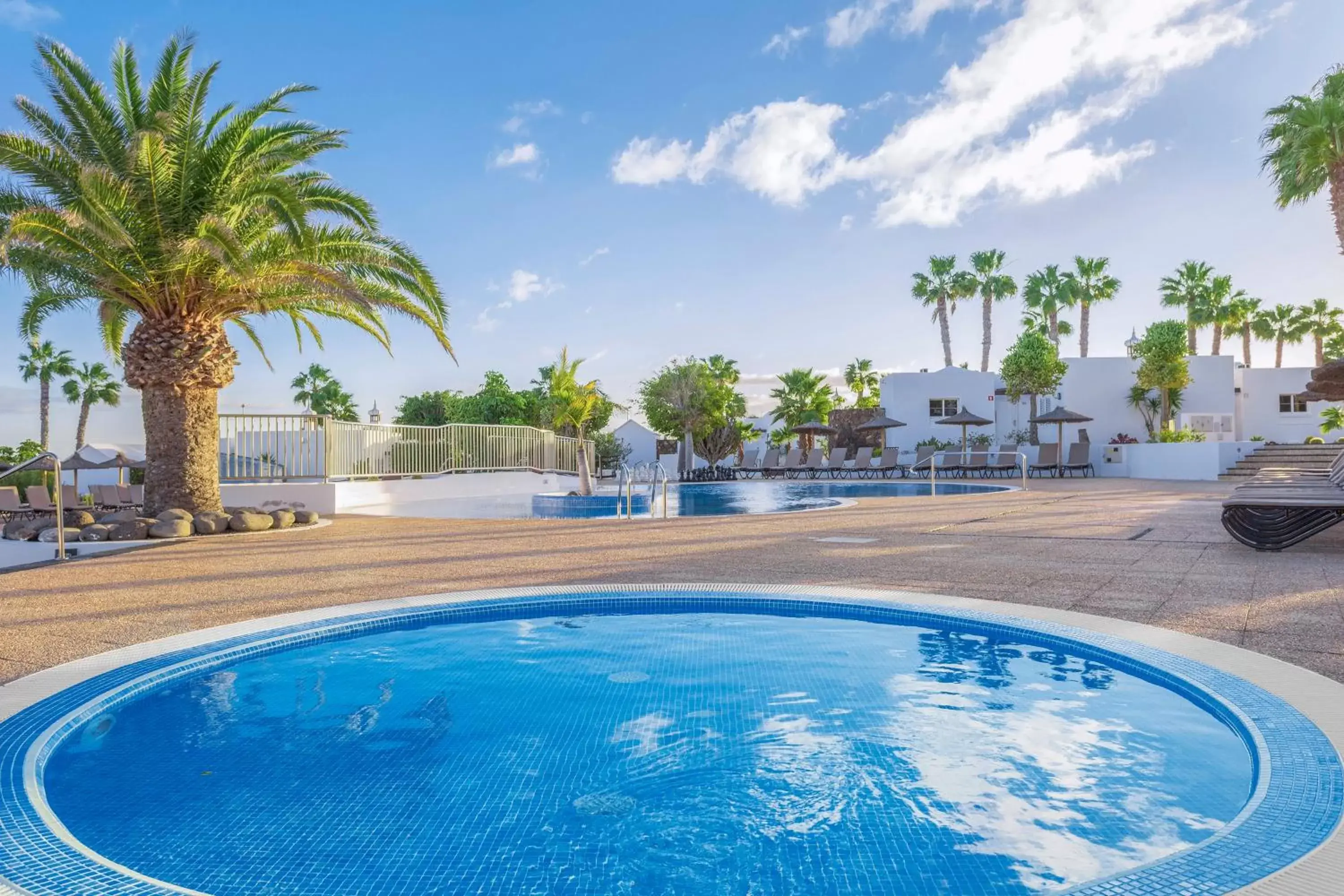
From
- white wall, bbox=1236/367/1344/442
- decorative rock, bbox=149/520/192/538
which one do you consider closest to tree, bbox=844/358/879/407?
white wall, bbox=1236/367/1344/442

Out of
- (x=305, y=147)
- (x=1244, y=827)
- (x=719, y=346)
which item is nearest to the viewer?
(x=1244, y=827)

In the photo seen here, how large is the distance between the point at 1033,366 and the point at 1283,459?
939 cm

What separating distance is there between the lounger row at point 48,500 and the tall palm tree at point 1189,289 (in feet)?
140

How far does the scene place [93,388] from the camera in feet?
139

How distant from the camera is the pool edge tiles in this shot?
218 cm

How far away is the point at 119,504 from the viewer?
1612 cm

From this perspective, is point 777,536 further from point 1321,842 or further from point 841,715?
point 1321,842

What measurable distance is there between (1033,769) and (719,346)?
35422 millimetres

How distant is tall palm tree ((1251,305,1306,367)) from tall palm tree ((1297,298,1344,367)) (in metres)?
0.22

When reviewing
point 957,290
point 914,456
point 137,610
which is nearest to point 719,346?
point 914,456

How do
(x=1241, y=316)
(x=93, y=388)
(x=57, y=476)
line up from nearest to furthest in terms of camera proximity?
(x=57, y=476), (x=1241, y=316), (x=93, y=388)

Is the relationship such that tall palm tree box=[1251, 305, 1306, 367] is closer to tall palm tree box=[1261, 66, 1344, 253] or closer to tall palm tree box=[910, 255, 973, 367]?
tall palm tree box=[910, 255, 973, 367]

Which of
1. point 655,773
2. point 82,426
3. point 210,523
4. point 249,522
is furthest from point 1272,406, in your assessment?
point 82,426

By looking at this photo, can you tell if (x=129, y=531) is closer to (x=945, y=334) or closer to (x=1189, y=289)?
(x=945, y=334)
